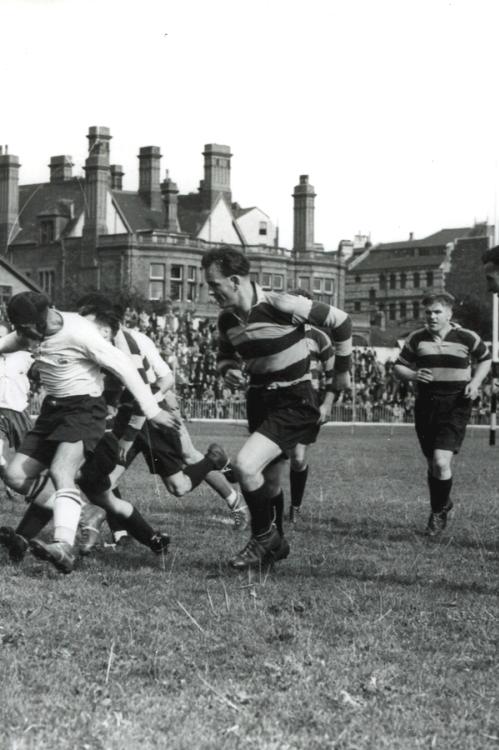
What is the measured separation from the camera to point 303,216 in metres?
83.4

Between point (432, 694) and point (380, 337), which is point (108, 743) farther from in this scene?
point (380, 337)

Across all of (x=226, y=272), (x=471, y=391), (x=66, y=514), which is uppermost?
(x=226, y=272)

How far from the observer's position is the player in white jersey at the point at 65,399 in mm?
7375

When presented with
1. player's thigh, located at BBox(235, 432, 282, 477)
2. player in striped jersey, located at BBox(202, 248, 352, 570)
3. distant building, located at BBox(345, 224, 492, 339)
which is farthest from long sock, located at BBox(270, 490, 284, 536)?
distant building, located at BBox(345, 224, 492, 339)

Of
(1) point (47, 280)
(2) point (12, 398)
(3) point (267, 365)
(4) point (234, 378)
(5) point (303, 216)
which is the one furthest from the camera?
(5) point (303, 216)

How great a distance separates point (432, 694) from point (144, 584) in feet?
8.81

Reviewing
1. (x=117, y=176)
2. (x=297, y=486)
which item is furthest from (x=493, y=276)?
(x=117, y=176)

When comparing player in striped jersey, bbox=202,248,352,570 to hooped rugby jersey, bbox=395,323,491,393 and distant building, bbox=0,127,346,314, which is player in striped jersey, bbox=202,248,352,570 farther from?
distant building, bbox=0,127,346,314

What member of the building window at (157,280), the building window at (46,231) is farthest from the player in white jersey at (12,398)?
the building window at (46,231)

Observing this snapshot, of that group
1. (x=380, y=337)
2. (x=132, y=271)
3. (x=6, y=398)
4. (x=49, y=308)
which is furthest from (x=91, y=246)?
(x=49, y=308)

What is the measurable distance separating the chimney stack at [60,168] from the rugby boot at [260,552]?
76.1 meters

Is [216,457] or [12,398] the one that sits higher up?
[12,398]

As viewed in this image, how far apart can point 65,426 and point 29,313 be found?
0.79m

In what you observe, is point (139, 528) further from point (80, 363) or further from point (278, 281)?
point (278, 281)
